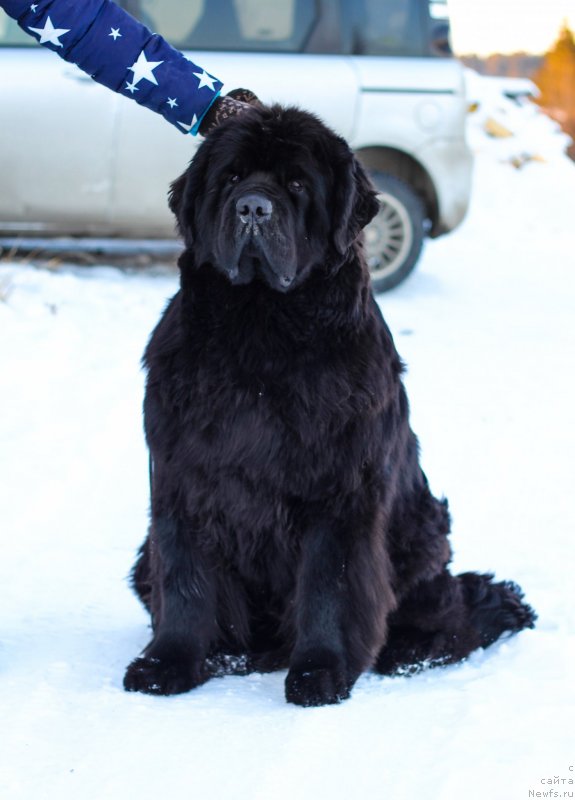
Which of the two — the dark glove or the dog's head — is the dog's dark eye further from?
the dark glove

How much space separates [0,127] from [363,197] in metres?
4.36

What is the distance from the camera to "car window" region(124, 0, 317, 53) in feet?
22.3

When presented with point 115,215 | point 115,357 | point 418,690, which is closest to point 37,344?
point 115,357

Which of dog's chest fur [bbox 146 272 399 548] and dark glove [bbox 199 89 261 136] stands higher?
dark glove [bbox 199 89 261 136]

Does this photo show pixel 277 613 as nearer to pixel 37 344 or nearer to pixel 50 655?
pixel 50 655

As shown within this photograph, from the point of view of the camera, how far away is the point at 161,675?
2635mm

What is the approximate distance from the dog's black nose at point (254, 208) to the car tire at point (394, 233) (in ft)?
14.2

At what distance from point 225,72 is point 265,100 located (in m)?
0.31

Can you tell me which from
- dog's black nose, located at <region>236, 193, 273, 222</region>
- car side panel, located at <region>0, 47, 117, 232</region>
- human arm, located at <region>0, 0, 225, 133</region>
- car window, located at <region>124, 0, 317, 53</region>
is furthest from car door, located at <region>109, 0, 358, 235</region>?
dog's black nose, located at <region>236, 193, 273, 222</region>

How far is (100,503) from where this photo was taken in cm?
424

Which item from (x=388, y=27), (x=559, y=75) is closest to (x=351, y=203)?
(x=388, y=27)

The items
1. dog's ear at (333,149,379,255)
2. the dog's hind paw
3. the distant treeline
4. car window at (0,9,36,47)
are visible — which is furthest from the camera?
the distant treeline

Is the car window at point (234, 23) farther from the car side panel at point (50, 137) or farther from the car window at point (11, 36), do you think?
the car window at point (11, 36)

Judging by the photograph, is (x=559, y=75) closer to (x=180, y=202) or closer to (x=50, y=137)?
(x=50, y=137)
